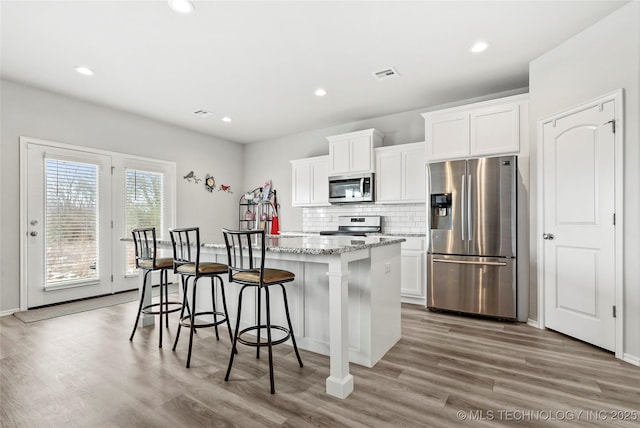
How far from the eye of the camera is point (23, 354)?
255cm

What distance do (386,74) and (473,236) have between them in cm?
212

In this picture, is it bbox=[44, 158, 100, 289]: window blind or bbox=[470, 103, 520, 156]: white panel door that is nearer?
bbox=[470, 103, 520, 156]: white panel door

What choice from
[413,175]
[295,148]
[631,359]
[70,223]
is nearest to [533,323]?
[631,359]

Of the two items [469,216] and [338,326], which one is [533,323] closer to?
[469,216]

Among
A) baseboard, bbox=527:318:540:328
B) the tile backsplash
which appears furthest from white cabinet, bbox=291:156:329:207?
baseboard, bbox=527:318:540:328

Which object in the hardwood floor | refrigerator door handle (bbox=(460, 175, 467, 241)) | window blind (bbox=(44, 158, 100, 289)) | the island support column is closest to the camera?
the hardwood floor

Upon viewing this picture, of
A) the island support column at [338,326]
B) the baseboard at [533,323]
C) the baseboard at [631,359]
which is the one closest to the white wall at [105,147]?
the island support column at [338,326]

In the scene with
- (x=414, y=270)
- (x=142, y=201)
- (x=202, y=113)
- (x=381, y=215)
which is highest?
(x=202, y=113)

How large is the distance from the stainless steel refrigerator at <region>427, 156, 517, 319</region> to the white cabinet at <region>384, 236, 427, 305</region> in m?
0.19

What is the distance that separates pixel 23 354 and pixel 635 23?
556 cm

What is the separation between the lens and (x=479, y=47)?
3.01 m

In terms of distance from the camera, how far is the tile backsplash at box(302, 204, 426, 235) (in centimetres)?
466

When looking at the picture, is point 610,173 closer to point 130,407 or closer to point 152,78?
point 130,407

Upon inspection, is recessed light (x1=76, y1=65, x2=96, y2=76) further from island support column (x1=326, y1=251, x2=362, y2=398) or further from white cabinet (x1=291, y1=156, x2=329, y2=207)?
island support column (x1=326, y1=251, x2=362, y2=398)
